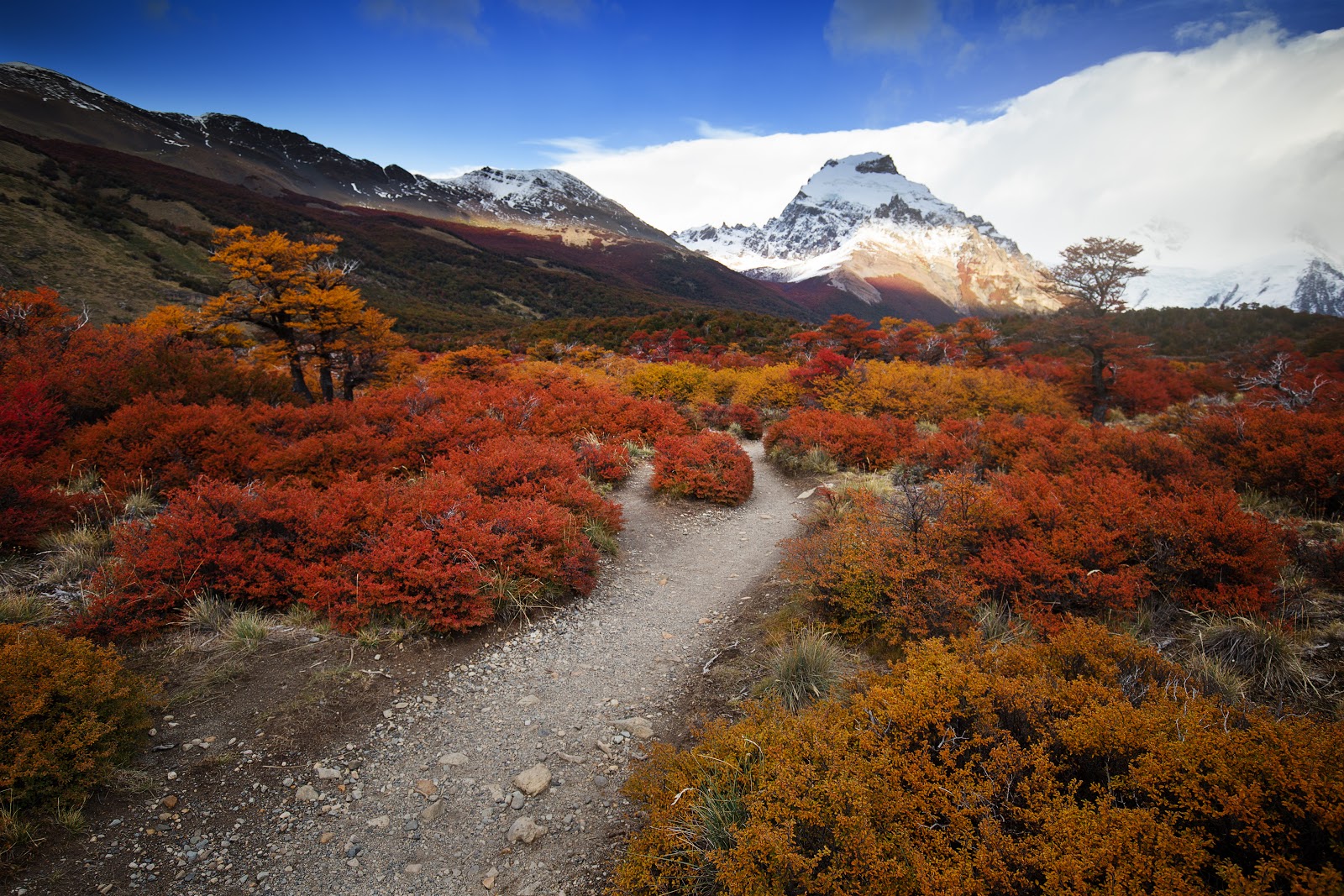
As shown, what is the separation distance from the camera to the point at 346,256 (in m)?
46.1

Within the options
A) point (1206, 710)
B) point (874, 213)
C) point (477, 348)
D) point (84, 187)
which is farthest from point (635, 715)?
point (874, 213)

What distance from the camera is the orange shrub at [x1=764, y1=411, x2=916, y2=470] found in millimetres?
10016

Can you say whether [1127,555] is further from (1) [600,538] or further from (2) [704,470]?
(2) [704,470]

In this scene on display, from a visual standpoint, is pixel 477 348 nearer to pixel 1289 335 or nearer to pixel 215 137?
pixel 1289 335

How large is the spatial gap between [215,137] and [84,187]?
60252mm

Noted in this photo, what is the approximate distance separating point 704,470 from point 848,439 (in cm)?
348

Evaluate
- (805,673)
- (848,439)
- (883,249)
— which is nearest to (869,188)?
(883,249)

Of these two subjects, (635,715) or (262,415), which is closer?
(635,715)

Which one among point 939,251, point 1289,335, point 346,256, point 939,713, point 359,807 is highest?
point 939,251

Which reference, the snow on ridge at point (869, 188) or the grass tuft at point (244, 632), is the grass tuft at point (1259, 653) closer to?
the grass tuft at point (244, 632)

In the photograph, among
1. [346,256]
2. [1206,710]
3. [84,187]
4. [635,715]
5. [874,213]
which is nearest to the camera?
[1206,710]

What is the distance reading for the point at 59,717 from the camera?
2727 mm

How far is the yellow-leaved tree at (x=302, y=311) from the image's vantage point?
42.8 feet

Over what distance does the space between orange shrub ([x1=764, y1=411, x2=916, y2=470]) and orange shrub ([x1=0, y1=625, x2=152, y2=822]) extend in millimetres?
9425
